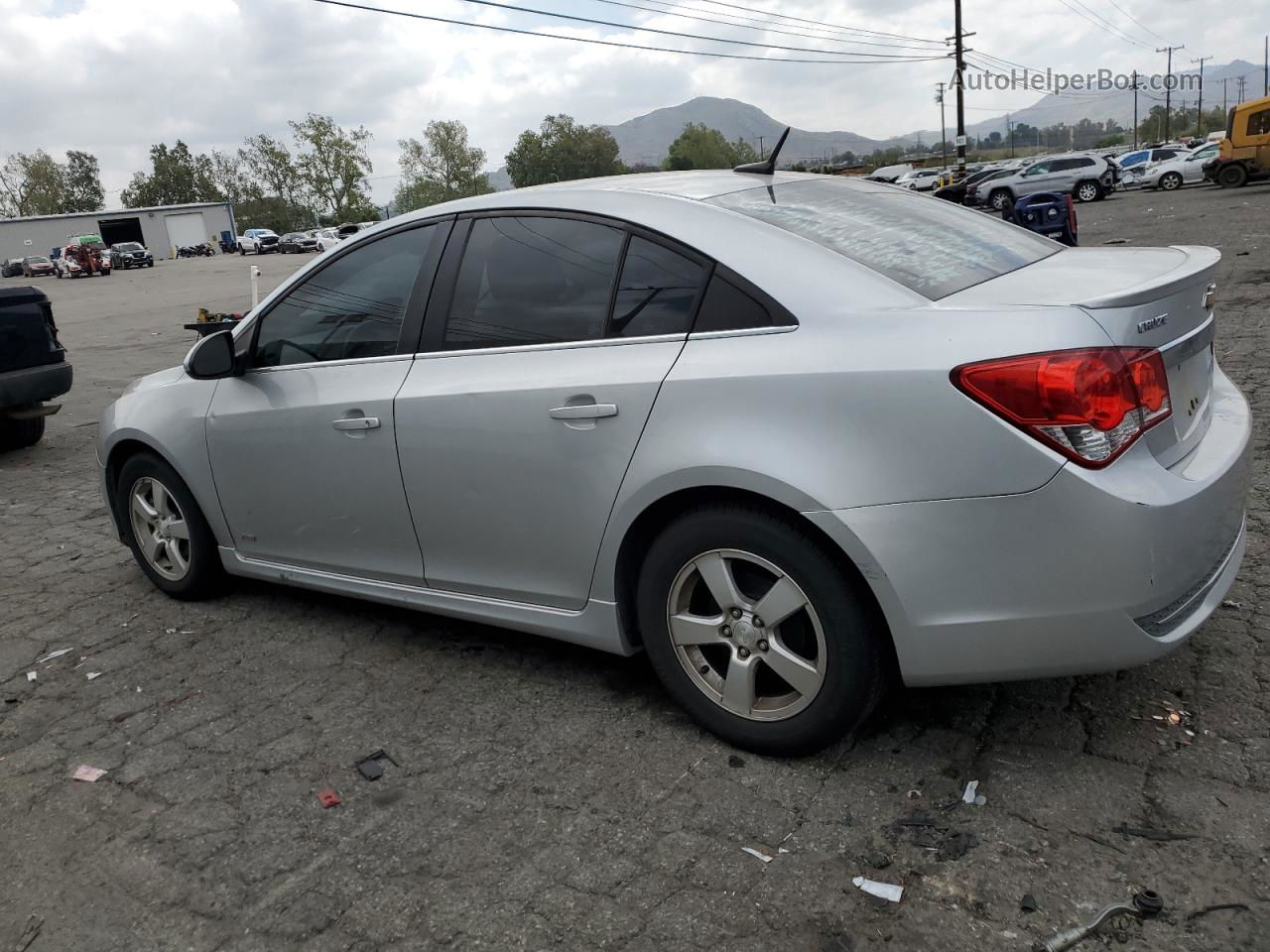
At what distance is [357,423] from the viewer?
3561 millimetres

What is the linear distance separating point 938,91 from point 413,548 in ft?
246

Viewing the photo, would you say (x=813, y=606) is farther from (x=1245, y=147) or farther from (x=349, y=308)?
(x=1245, y=147)

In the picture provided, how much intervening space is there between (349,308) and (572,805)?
2.02m

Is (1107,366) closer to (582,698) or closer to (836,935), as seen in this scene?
(836,935)

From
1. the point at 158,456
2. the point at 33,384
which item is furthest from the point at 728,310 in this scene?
the point at 33,384

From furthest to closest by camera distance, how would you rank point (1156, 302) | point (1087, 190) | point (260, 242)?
1. point (260, 242)
2. point (1087, 190)
3. point (1156, 302)

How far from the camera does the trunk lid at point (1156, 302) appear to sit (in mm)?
2461

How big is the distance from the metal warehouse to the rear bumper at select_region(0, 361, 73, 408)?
2958 inches

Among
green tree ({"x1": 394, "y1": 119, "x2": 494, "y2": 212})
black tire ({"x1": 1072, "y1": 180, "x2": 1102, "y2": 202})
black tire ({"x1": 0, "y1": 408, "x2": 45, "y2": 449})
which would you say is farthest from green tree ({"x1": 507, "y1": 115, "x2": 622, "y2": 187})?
black tire ({"x1": 0, "y1": 408, "x2": 45, "y2": 449})

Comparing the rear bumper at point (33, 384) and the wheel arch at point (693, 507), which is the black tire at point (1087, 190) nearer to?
the rear bumper at point (33, 384)

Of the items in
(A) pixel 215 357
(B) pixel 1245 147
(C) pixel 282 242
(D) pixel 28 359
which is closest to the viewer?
(A) pixel 215 357

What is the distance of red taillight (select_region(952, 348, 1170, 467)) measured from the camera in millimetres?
2316

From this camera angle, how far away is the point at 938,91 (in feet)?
230

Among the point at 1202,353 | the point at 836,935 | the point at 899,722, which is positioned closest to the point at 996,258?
the point at 1202,353
